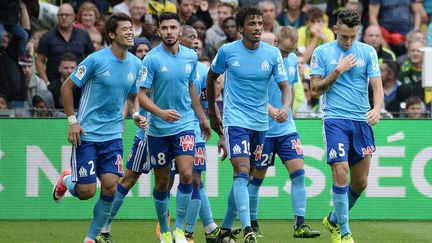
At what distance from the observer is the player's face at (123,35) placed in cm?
1230

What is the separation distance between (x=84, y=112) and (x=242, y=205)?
2023mm

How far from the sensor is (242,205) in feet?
41.2

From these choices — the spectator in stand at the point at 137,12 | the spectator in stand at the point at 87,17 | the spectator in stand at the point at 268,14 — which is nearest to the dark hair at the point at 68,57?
the spectator in stand at the point at 87,17

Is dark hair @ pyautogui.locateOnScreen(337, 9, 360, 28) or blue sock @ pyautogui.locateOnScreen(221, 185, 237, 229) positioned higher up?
dark hair @ pyautogui.locateOnScreen(337, 9, 360, 28)

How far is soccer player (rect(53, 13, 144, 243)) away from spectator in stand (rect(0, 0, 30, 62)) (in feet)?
19.4

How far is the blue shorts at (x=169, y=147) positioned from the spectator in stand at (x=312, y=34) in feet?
25.8

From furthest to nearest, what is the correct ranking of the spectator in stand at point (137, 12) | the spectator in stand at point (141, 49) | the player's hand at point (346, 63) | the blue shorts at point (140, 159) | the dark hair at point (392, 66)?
the spectator in stand at point (137, 12) → the dark hair at point (392, 66) → the spectator in stand at point (141, 49) → the blue shorts at point (140, 159) → the player's hand at point (346, 63)

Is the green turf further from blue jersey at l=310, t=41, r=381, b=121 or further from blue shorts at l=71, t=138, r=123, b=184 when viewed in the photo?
blue jersey at l=310, t=41, r=381, b=121

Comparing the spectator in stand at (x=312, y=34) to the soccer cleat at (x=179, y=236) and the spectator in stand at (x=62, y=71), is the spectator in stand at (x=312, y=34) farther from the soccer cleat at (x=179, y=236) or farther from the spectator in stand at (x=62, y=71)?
the soccer cleat at (x=179, y=236)

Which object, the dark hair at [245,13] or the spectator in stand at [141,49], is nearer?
the dark hair at [245,13]

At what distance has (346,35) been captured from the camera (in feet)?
42.0

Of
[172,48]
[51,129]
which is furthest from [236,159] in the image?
[51,129]

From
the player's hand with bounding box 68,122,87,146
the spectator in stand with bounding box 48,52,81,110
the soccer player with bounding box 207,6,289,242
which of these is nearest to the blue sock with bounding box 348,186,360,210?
the soccer player with bounding box 207,6,289,242

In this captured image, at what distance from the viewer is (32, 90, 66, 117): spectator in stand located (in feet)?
54.9
